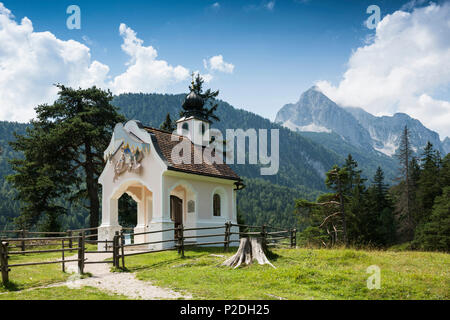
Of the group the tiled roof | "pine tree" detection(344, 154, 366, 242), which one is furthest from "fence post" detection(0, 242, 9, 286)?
"pine tree" detection(344, 154, 366, 242)

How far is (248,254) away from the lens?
12.8 metres

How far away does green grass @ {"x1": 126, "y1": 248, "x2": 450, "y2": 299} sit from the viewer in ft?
29.6

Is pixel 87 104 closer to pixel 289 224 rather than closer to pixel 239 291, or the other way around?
pixel 239 291

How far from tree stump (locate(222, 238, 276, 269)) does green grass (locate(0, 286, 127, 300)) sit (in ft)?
14.2

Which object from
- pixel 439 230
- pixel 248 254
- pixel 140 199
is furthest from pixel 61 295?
pixel 439 230

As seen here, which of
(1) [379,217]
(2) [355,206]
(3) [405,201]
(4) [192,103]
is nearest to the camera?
(4) [192,103]

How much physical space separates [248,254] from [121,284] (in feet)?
13.4

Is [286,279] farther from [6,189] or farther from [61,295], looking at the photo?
[6,189]
